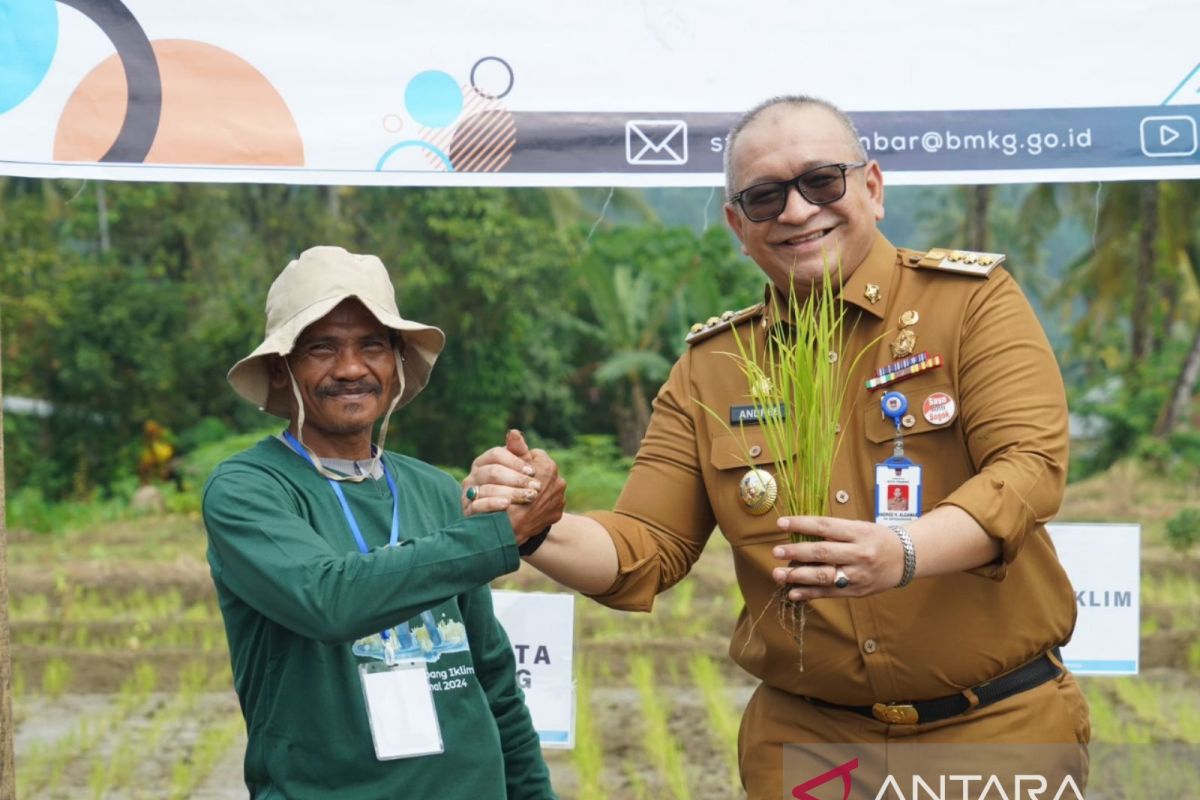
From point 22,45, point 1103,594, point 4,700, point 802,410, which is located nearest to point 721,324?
point 802,410

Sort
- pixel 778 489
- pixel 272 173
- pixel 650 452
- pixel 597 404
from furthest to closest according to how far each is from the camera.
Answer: pixel 597 404, pixel 272 173, pixel 650 452, pixel 778 489

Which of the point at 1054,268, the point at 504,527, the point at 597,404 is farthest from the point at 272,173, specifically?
the point at 1054,268

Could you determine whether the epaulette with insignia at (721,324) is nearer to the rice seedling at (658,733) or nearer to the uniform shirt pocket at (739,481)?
the uniform shirt pocket at (739,481)

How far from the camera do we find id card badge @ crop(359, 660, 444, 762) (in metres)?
2.78

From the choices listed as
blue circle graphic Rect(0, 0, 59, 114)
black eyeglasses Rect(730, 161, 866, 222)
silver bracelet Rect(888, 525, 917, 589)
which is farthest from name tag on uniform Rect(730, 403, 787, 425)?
blue circle graphic Rect(0, 0, 59, 114)

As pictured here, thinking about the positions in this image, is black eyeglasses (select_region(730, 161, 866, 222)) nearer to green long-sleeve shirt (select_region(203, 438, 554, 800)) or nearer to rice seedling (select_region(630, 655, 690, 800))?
green long-sleeve shirt (select_region(203, 438, 554, 800))

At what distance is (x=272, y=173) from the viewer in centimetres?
448

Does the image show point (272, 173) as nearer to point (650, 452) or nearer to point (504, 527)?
point (650, 452)

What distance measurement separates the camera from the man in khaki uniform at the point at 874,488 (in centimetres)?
283

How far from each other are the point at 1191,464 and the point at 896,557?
51.2 ft

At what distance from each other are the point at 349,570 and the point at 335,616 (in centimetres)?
9

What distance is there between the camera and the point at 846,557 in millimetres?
2428

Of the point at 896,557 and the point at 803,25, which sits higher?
the point at 803,25

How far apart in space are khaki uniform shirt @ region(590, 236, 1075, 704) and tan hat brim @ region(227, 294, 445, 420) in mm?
583
